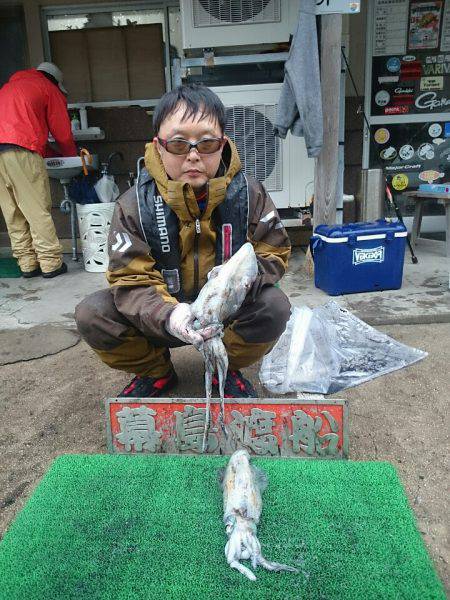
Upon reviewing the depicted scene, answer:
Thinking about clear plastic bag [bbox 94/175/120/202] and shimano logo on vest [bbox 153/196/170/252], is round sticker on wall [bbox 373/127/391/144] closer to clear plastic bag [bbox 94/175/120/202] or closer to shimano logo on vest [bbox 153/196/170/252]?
clear plastic bag [bbox 94/175/120/202]

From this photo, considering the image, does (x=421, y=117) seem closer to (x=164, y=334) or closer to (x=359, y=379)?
(x=359, y=379)

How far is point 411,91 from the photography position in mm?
5340

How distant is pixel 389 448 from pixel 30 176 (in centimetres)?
394

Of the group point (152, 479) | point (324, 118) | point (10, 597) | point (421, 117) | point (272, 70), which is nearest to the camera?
point (10, 597)

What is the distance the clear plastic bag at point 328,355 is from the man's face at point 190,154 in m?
1.17

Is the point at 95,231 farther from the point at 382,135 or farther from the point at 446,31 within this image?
the point at 446,31

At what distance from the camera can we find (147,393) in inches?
97.0

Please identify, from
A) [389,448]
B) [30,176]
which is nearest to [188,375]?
[389,448]

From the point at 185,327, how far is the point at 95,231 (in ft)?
11.5

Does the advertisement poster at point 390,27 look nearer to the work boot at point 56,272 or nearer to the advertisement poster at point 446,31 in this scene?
the advertisement poster at point 446,31

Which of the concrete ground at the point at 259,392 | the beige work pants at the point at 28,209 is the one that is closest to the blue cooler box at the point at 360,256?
the concrete ground at the point at 259,392

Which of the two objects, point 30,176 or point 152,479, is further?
point 30,176

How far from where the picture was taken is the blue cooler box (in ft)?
12.3

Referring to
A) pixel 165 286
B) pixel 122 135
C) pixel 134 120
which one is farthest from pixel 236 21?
pixel 165 286
